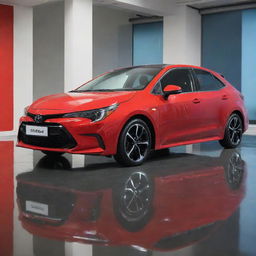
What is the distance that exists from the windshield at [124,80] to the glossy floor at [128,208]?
0.94 m

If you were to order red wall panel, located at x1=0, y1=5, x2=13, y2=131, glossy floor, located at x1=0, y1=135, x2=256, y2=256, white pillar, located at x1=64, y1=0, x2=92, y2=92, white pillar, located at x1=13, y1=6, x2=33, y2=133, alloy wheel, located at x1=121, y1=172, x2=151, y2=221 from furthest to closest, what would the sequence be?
white pillar, located at x1=13, y1=6, x2=33, y2=133, red wall panel, located at x1=0, y1=5, x2=13, y2=131, white pillar, located at x1=64, y1=0, x2=92, y2=92, alloy wheel, located at x1=121, y1=172, x2=151, y2=221, glossy floor, located at x1=0, y1=135, x2=256, y2=256

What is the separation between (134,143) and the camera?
512 centimetres

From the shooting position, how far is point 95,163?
5.62 m

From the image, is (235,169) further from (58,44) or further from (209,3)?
(58,44)

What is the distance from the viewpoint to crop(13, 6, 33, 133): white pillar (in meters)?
9.89

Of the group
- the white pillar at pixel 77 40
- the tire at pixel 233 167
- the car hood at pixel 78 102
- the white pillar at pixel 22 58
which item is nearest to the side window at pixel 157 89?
the car hood at pixel 78 102

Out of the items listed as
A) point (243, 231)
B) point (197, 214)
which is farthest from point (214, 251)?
point (197, 214)

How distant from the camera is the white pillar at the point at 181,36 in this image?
12.5 meters

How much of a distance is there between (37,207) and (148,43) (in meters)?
12.3

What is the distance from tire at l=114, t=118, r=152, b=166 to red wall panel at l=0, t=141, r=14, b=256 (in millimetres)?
1191

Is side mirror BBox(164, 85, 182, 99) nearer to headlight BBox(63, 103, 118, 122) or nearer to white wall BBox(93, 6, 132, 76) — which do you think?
headlight BBox(63, 103, 118, 122)

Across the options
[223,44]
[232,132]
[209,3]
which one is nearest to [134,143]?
[232,132]

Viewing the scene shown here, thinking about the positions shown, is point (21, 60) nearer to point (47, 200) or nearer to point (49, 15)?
point (49, 15)

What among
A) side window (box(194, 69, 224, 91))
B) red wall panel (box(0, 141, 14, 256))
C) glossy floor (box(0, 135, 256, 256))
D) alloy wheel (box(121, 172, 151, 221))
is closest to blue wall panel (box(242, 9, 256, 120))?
side window (box(194, 69, 224, 91))
